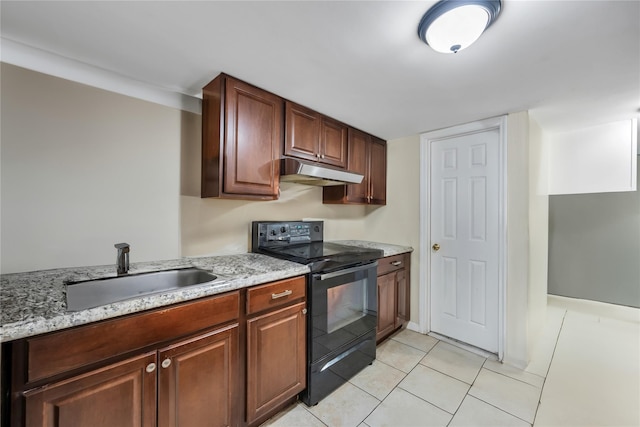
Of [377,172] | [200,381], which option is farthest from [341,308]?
[377,172]

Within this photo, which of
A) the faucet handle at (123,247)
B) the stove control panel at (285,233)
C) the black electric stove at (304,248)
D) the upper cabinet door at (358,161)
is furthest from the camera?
the upper cabinet door at (358,161)

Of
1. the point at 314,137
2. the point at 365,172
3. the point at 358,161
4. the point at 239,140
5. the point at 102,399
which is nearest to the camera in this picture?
the point at 102,399

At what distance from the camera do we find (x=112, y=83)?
1.55m

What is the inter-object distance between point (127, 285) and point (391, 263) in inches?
80.2

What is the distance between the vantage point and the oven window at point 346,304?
71.0 inches

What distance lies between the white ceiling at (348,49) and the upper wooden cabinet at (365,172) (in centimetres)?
63

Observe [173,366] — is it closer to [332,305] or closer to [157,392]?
[157,392]

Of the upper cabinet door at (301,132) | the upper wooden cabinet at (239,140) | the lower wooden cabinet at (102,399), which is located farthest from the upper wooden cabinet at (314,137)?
the lower wooden cabinet at (102,399)

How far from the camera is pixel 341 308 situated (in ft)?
6.23

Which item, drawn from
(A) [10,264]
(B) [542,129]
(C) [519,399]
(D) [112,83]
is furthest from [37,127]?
(B) [542,129]

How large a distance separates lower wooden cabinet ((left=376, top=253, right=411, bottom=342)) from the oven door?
21 cm

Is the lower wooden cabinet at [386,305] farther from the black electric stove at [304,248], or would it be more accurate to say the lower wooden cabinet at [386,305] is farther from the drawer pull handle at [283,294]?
the drawer pull handle at [283,294]

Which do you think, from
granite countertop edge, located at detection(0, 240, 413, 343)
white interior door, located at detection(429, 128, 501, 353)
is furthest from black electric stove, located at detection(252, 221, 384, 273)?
white interior door, located at detection(429, 128, 501, 353)

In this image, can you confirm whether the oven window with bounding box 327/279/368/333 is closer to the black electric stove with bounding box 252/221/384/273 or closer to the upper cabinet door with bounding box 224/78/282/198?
the black electric stove with bounding box 252/221/384/273
